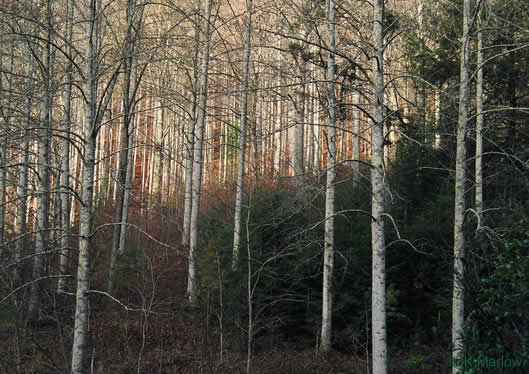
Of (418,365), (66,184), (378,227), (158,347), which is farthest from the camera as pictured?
(66,184)

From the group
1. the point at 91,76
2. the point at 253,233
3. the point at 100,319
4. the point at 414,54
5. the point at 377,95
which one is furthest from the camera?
the point at 414,54

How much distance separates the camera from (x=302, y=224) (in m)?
11.3

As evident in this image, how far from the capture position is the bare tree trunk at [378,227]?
20.4 ft

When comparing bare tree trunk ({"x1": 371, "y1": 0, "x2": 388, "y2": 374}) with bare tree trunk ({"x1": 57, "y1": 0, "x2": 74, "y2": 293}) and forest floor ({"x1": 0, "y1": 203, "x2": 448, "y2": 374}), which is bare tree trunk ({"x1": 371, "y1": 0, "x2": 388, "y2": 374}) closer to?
forest floor ({"x1": 0, "y1": 203, "x2": 448, "y2": 374})

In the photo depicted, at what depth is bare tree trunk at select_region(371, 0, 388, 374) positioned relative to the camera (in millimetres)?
6203

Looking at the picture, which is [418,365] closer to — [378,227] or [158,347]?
[378,227]

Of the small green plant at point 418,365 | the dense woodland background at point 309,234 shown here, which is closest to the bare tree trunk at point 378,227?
the dense woodland background at point 309,234

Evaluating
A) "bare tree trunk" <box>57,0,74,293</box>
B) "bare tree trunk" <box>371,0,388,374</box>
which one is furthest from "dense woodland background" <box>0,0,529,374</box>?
"bare tree trunk" <box>57,0,74,293</box>

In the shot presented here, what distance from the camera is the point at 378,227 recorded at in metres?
6.37

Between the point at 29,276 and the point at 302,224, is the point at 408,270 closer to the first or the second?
the point at 302,224

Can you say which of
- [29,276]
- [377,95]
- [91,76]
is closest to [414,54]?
[377,95]

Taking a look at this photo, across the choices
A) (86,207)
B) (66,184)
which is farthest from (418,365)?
(66,184)

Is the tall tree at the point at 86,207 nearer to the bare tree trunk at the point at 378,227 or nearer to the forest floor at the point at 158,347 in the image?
the forest floor at the point at 158,347

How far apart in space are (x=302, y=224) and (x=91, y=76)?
6.48 metres
